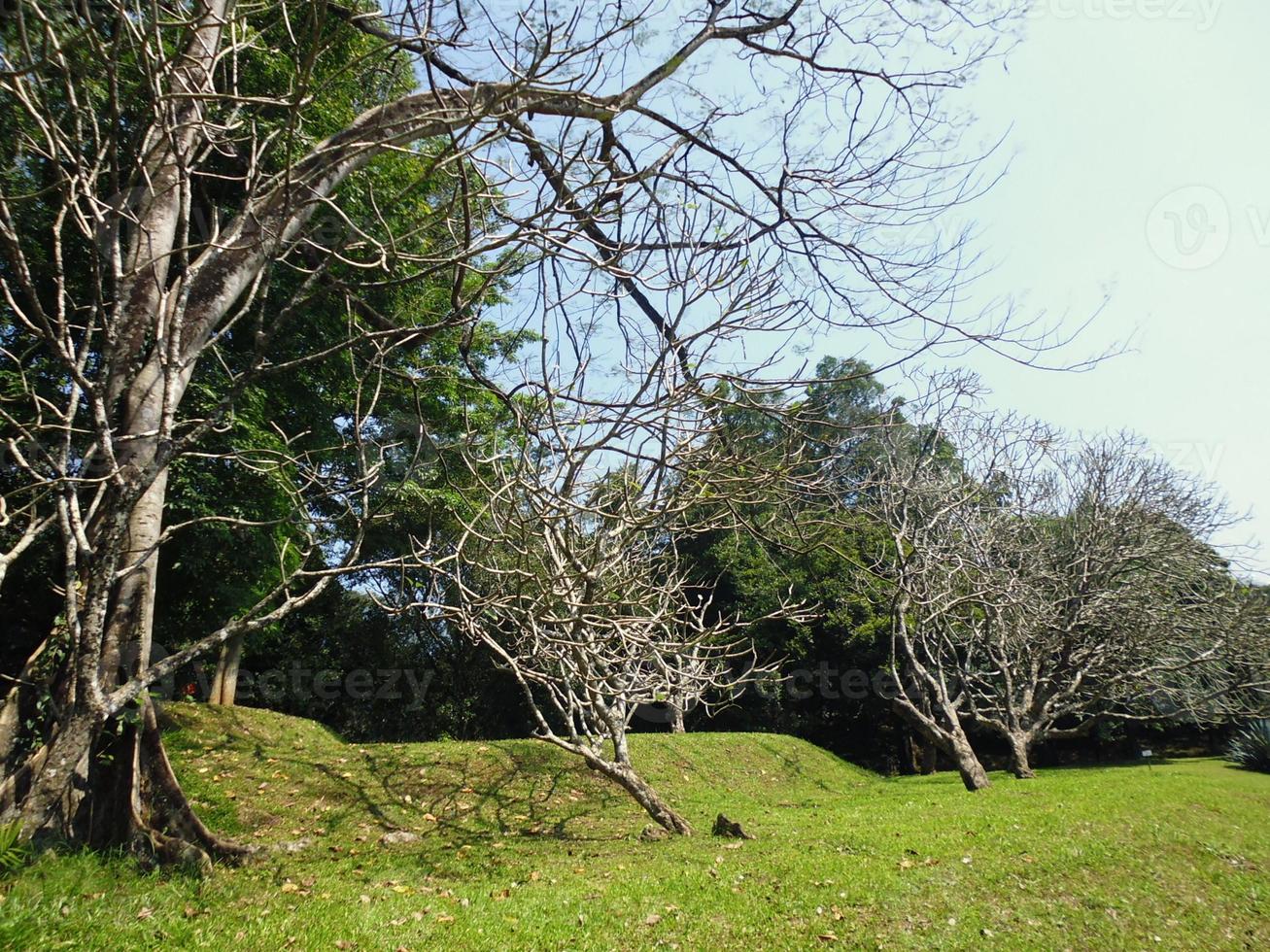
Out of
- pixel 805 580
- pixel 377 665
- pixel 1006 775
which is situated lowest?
pixel 1006 775

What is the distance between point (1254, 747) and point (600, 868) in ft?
48.3

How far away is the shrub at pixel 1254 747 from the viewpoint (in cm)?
1383

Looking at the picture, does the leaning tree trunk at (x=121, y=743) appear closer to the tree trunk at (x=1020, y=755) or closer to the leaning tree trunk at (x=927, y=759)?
the tree trunk at (x=1020, y=755)

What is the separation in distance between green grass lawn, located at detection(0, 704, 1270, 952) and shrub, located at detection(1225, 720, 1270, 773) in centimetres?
595

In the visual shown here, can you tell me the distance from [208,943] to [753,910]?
2.83 m

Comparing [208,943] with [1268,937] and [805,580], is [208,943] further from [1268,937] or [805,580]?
[805,580]

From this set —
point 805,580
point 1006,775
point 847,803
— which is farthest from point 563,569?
point 805,580

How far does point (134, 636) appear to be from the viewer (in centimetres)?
452

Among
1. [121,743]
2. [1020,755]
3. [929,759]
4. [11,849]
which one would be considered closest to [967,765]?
[1020,755]

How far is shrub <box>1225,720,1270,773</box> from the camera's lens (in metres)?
13.8

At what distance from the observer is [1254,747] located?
46.3 feet

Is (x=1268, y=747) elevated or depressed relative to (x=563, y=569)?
depressed

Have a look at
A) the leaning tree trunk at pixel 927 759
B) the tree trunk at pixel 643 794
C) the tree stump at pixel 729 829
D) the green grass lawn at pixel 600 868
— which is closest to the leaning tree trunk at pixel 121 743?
the green grass lawn at pixel 600 868

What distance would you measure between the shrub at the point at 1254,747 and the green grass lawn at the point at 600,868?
234 inches
